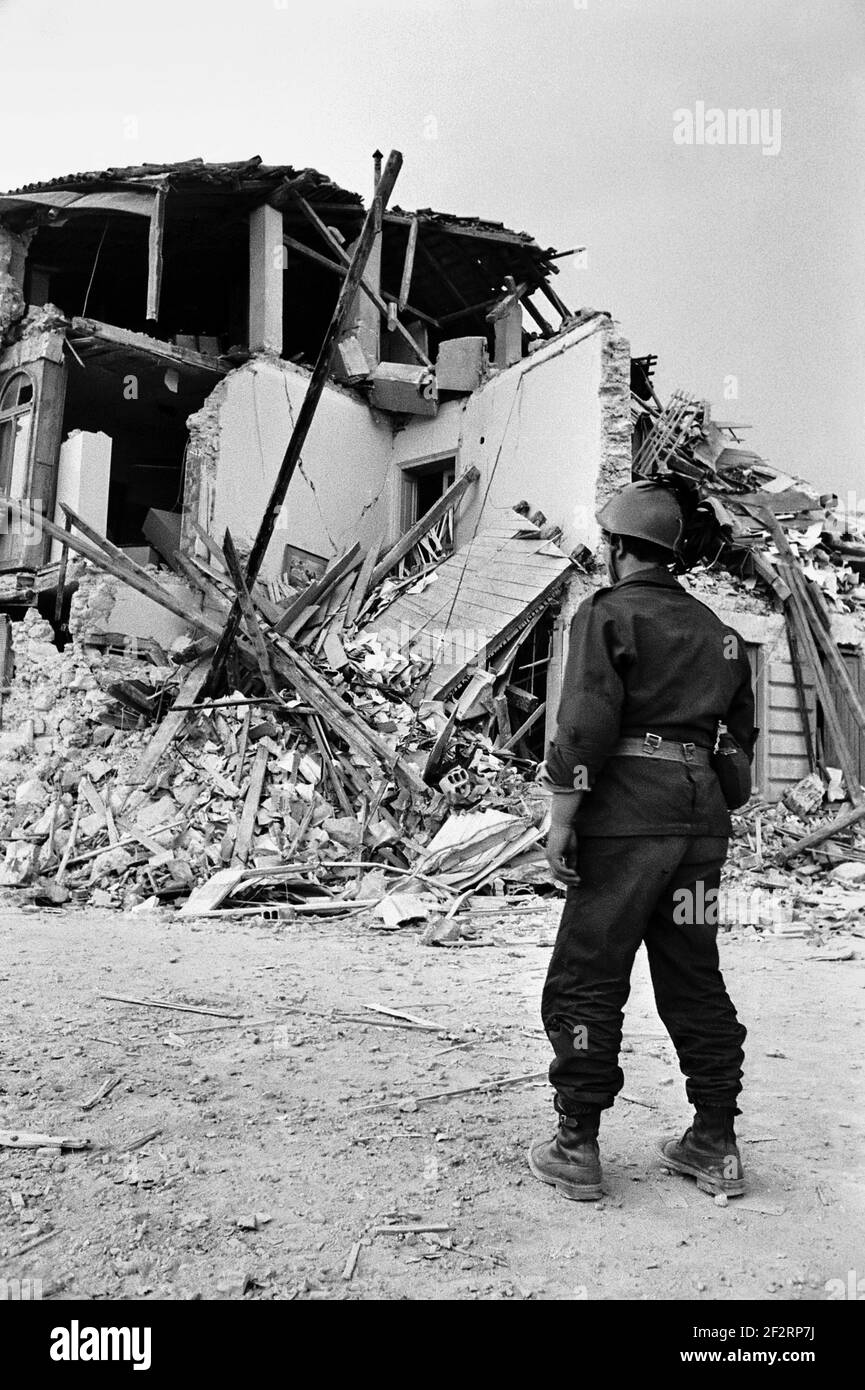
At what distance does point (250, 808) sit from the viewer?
8453mm

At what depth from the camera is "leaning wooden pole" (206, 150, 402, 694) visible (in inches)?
315

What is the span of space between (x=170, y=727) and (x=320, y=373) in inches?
140

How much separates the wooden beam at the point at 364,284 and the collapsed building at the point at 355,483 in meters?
0.05

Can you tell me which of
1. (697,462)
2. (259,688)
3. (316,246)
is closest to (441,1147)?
(259,688)

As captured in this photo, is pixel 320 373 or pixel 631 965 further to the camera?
pixel 320 373

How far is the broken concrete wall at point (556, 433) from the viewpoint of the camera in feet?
38.8

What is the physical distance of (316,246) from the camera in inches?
607

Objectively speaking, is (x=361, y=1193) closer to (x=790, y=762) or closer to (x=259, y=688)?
(x=259, y=688)

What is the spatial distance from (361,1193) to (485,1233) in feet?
1.20

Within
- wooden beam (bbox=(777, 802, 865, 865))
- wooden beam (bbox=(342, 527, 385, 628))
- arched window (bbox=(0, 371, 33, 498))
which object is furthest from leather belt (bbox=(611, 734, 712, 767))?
arched window (bbox=(0, 371, 33, 498))

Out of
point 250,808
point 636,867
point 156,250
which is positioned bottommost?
point 250,808

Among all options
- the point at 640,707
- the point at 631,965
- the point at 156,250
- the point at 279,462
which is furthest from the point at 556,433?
the point at 631,965

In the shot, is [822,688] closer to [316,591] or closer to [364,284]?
[316,591]

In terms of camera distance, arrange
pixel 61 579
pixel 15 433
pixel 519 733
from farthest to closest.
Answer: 1. pixel 15 433
2. pixel 61 579
3. pixel 519 733
